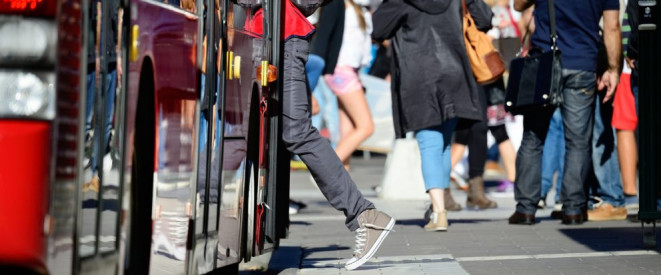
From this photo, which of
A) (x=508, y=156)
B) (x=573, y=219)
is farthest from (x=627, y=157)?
(x=508, y=156)

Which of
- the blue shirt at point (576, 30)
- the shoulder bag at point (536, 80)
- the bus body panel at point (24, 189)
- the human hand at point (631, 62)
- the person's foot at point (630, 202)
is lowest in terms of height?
the person's foot at point (630, 202)

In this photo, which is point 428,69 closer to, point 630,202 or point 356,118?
point 630,202

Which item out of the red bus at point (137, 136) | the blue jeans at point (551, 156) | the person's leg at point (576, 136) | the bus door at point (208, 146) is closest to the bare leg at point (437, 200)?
the person's leg at point (576, 136)

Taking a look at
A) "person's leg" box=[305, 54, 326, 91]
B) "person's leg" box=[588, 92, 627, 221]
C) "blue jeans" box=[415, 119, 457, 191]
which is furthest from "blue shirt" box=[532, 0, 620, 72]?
"person's leg" box=[305, 54, 326, 91]

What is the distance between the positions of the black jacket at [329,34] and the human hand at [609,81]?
220cm

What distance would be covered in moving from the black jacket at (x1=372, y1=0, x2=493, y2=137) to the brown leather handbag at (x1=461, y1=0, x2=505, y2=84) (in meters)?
0.16

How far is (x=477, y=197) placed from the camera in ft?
40.4

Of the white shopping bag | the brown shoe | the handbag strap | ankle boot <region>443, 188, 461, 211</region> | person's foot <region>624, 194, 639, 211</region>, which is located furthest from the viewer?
the white shopping bag

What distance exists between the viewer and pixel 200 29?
510cm

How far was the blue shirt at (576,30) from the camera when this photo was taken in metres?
10.0

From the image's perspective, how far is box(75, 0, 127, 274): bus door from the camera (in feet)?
12.2

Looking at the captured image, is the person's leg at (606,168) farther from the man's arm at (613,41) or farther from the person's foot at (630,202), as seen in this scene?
the man's arm at (613,41)

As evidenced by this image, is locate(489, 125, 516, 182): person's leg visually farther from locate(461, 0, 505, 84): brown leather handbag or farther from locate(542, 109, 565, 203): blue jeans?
locate(461, 0, 505, 84): brown leather handbag

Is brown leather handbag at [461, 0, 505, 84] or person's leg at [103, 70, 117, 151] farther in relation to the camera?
brown leather handbag at [461, 0, 505, 84]
